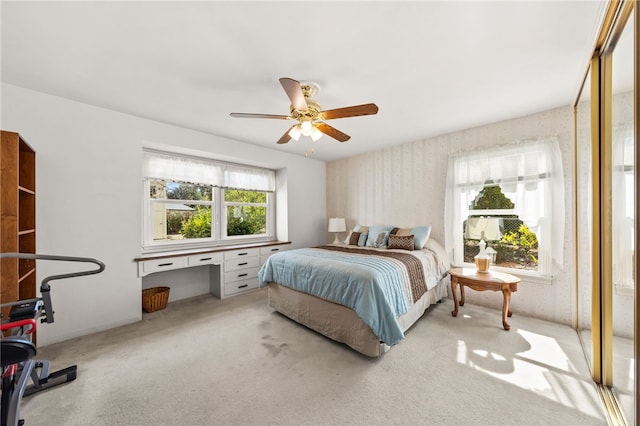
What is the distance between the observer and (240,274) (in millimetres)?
3920

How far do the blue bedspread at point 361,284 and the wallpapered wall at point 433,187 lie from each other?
1631 millimetres

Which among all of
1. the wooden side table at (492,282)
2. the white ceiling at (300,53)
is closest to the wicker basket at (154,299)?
the white ceiling at (300,53)

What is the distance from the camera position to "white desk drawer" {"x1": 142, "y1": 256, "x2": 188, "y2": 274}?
299 centimetres

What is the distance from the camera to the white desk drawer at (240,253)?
12.4 feet

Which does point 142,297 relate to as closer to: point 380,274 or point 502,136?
point 380,274

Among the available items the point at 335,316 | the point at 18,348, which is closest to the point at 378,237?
the point at 335,316

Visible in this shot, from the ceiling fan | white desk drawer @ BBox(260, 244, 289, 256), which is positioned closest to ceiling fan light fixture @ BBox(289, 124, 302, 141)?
the ceiling fan

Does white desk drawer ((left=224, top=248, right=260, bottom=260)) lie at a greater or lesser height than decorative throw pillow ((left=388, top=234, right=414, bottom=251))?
lesser

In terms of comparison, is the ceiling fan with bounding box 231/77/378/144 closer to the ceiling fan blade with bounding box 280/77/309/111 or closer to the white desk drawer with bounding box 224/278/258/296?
the ceiling fan blade with bounding box 280/77/309/111

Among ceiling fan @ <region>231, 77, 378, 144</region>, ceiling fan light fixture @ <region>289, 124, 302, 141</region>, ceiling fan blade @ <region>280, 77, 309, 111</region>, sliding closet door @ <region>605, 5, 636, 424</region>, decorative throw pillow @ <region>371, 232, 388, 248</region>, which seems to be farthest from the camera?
decorative throw pillow @ <region>371, 232, 388, 248</region>

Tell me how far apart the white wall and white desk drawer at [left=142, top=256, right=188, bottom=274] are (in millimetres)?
130

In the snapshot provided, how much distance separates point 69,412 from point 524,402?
2978 mm

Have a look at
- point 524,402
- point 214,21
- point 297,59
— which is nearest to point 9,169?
point 214,21

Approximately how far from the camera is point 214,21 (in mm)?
1512
